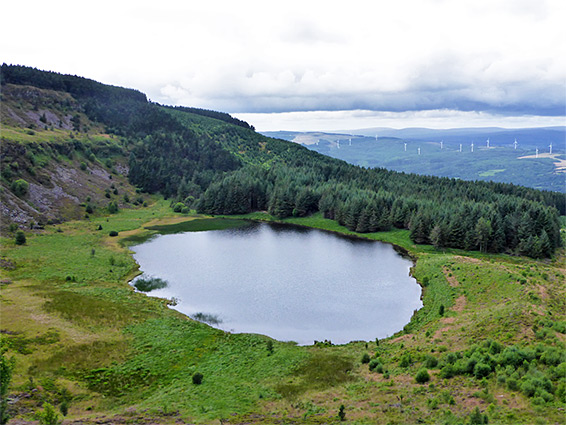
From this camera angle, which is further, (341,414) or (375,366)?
(375,366)

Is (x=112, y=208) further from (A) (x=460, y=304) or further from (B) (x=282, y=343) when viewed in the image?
(A) (x=460, y=304)

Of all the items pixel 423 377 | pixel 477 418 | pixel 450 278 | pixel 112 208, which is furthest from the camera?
Result: pixel 112 208

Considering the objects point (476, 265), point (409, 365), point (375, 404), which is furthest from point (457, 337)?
point (476, 265)

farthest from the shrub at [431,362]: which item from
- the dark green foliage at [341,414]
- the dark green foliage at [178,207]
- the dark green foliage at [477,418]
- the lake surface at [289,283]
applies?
the dark green foliage at [178,207]

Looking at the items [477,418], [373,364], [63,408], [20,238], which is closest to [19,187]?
[20,238]

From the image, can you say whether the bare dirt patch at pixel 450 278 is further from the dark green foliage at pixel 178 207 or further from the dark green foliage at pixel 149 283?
the dark green foliage at pixel 178 207
